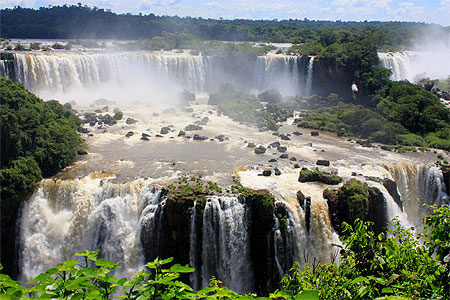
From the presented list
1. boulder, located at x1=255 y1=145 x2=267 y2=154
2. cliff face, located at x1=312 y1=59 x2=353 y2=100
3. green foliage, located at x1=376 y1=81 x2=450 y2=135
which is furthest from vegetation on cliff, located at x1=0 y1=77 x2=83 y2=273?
cliff face, located at x1=312 y1=59 x2=353 y2=100

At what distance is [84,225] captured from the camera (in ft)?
61.8

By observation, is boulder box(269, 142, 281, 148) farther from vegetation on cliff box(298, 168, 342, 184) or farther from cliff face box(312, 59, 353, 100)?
cliff face box(312, 59, 353, 100)

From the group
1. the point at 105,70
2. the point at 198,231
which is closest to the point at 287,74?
the point at 105,70

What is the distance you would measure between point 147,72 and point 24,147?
25.8m

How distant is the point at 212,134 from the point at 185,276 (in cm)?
1428

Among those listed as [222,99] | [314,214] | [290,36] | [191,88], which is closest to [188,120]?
[222,99]

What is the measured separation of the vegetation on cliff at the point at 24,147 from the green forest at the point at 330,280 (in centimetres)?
1567

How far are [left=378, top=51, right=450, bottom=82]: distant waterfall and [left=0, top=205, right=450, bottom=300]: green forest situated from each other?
47.3 meters

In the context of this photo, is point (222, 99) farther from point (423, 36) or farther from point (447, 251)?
point (423, 36)

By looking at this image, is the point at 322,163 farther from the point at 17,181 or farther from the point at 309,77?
the point at 309,77

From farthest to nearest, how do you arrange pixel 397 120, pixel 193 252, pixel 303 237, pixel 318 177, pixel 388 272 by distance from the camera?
1. pixel 397 120
2. pixel 318 177
3. pixel 303 237
4. pixel 193 252
5. pixel 388 272

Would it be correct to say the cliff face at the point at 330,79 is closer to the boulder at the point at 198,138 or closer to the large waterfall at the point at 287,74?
the large waterfall at the point at 287,74

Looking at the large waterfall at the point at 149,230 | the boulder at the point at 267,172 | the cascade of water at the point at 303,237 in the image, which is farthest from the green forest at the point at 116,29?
the large waterfall at the point at 149,230

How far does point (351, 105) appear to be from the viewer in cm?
3856
